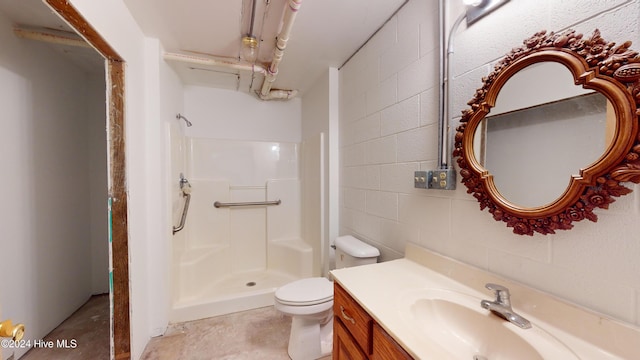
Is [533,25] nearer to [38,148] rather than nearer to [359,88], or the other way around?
[359,88]

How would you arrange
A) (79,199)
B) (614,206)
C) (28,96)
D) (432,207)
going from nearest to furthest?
(614,206) → (432,207) → (28,96) → (79,199)

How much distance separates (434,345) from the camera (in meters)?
0.65

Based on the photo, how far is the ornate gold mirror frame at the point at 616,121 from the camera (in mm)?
566

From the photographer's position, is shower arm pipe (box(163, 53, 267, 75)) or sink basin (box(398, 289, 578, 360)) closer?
sink basin (box(398, 289, 578, 360))

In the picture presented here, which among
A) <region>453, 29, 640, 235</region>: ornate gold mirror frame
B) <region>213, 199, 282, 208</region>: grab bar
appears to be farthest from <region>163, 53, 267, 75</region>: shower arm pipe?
<region>453, 29, 640, 235</region>: ornate gold mirror frame

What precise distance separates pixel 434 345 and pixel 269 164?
2534 millimetres

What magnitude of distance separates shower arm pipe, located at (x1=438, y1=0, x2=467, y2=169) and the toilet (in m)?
0.79

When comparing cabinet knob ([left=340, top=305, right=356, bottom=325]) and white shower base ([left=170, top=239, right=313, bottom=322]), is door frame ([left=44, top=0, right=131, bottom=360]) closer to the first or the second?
white shower base ([left=170, top=239, right=313, bottom=322])

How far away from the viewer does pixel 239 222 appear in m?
2.78

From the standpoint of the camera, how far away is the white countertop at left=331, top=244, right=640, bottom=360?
23.5 inches

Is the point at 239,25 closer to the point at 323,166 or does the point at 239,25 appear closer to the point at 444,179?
the point at 323,166

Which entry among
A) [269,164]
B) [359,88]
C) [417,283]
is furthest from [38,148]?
[417,283]

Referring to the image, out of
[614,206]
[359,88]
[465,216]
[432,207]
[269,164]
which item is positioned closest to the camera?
[614,206]

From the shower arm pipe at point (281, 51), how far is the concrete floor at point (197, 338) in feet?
7.04
